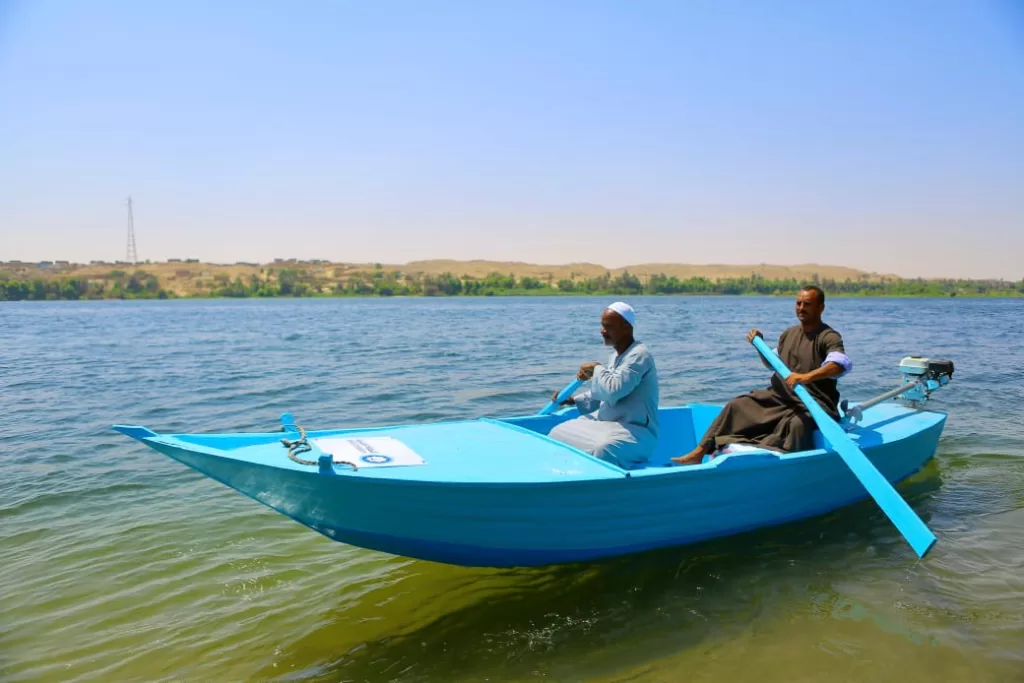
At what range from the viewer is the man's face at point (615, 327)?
5270mm

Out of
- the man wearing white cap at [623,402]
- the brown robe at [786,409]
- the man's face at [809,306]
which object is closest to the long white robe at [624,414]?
the man wearing white cap at [623,402]

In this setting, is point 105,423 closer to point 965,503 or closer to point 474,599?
point 474,599

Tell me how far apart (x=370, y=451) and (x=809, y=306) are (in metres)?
3.93

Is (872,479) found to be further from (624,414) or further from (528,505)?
(528,505)

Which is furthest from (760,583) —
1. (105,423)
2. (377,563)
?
(105,423)

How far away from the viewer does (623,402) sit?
213 inches

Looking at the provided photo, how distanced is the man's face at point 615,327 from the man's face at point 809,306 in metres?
1.84

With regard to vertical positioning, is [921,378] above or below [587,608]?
above

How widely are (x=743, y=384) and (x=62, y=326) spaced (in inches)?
1305

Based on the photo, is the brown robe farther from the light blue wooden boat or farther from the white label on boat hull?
the white label on boat hull

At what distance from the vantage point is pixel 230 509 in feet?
22.9

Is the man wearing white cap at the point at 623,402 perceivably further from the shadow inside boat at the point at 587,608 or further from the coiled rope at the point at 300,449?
the coiled rope at the point at 300,449

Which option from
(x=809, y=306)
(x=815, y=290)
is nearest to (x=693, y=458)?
(x=809, y=306)

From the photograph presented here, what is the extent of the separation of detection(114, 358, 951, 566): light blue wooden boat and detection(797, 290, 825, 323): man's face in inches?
46.8
